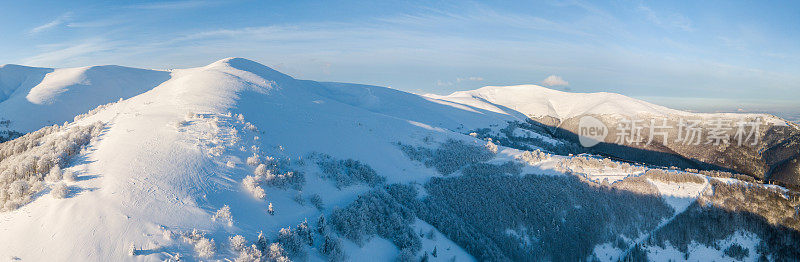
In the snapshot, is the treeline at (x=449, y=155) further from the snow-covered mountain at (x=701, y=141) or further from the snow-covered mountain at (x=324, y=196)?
the snow-covered mountain at (x=701, y=141)

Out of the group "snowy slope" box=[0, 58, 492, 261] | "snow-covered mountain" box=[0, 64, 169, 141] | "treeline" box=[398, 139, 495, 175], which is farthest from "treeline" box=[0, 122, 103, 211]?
"snow-covered mountain" box=[0, 64, 169, 141]

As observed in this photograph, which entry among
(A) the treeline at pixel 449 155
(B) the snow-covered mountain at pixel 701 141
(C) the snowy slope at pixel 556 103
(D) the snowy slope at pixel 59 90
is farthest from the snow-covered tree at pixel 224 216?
(C) the snowy slope at pixel 556 103

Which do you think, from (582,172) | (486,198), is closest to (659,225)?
(582,172)

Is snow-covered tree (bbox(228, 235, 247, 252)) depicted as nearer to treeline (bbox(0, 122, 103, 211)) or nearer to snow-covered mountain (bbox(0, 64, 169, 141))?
treeline (bbox(0, 122, 103, 211))

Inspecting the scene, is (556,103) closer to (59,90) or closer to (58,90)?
(59,90)

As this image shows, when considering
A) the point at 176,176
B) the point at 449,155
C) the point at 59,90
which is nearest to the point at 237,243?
the point at 176,176

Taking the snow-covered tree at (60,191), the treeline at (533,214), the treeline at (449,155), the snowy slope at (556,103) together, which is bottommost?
the treeline at (533,214)

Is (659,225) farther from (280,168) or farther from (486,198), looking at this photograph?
(280,168)
